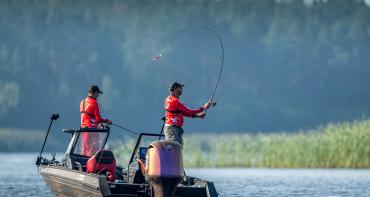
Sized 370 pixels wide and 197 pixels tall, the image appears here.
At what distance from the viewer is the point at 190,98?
10825 centimetres

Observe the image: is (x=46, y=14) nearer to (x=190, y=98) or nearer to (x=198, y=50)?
(x=198, y=50)

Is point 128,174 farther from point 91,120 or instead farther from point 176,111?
point 91,120

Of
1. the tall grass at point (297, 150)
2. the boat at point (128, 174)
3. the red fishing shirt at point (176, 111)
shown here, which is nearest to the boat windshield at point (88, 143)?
the boat at point (128, 174)

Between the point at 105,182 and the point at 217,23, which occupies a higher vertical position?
the point at 217,23

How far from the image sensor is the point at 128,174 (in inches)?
794

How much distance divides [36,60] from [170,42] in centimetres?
1386

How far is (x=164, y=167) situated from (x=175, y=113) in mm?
1621

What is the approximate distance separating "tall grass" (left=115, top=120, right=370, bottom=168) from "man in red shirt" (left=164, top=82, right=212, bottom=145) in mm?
18135

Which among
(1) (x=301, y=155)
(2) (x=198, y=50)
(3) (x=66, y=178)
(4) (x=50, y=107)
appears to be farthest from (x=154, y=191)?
(2) (x=198, y=50)

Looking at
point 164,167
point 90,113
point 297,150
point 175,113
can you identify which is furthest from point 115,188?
point 297,150

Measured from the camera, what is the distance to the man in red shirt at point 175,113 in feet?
65.8

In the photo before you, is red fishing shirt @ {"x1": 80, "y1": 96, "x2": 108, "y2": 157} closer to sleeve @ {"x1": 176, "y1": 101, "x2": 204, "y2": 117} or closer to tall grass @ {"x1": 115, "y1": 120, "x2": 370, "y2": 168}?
sleeve @ {"x1": 176, "y1": 101, "x2": 204, "y2": 117}

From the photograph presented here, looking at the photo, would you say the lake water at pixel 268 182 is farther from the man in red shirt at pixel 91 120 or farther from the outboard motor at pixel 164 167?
the outboard motor at pixel 164 167

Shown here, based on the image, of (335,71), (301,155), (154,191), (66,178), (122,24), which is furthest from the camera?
(122,24)
